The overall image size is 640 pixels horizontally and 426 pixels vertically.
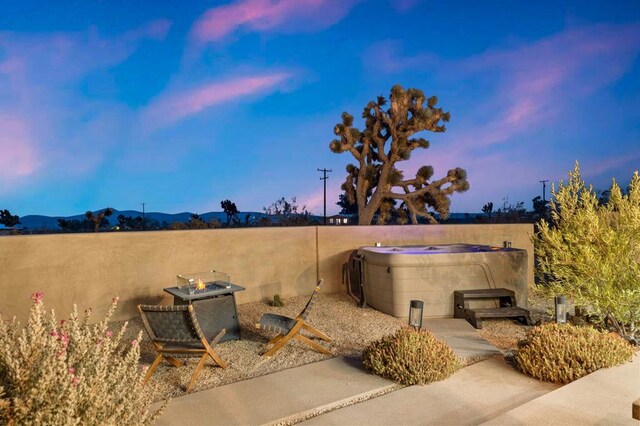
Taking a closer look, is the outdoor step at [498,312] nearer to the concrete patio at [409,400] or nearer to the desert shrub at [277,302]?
the concrete patio at [409,400]

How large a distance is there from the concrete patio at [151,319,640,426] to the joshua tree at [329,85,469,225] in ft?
29.4

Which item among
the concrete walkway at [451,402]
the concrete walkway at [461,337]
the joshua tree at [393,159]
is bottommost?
the concrete walkway at [461,337]

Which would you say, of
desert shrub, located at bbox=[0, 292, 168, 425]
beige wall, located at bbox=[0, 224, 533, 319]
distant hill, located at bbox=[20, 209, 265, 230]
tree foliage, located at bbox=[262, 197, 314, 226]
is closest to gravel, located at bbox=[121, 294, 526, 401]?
beige wall, located at bbox=[0, 224, 533, 319]

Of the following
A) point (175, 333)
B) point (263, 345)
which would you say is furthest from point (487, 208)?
point (175, 333)

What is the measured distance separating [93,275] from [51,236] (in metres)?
0.79

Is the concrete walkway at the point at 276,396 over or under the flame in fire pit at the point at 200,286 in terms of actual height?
under

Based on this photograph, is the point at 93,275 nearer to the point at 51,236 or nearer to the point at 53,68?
the point at 51,236

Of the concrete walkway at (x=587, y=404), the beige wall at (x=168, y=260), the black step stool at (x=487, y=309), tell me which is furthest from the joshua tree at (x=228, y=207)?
the concrete walkway at (x=587, y=404)

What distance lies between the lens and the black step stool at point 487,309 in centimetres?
637

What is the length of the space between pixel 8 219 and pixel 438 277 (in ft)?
44.0

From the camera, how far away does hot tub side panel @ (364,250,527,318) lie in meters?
6.81

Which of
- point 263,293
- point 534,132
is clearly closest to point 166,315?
point 263,293

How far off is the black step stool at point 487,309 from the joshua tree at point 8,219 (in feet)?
44.4

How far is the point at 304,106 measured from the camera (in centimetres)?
1568
